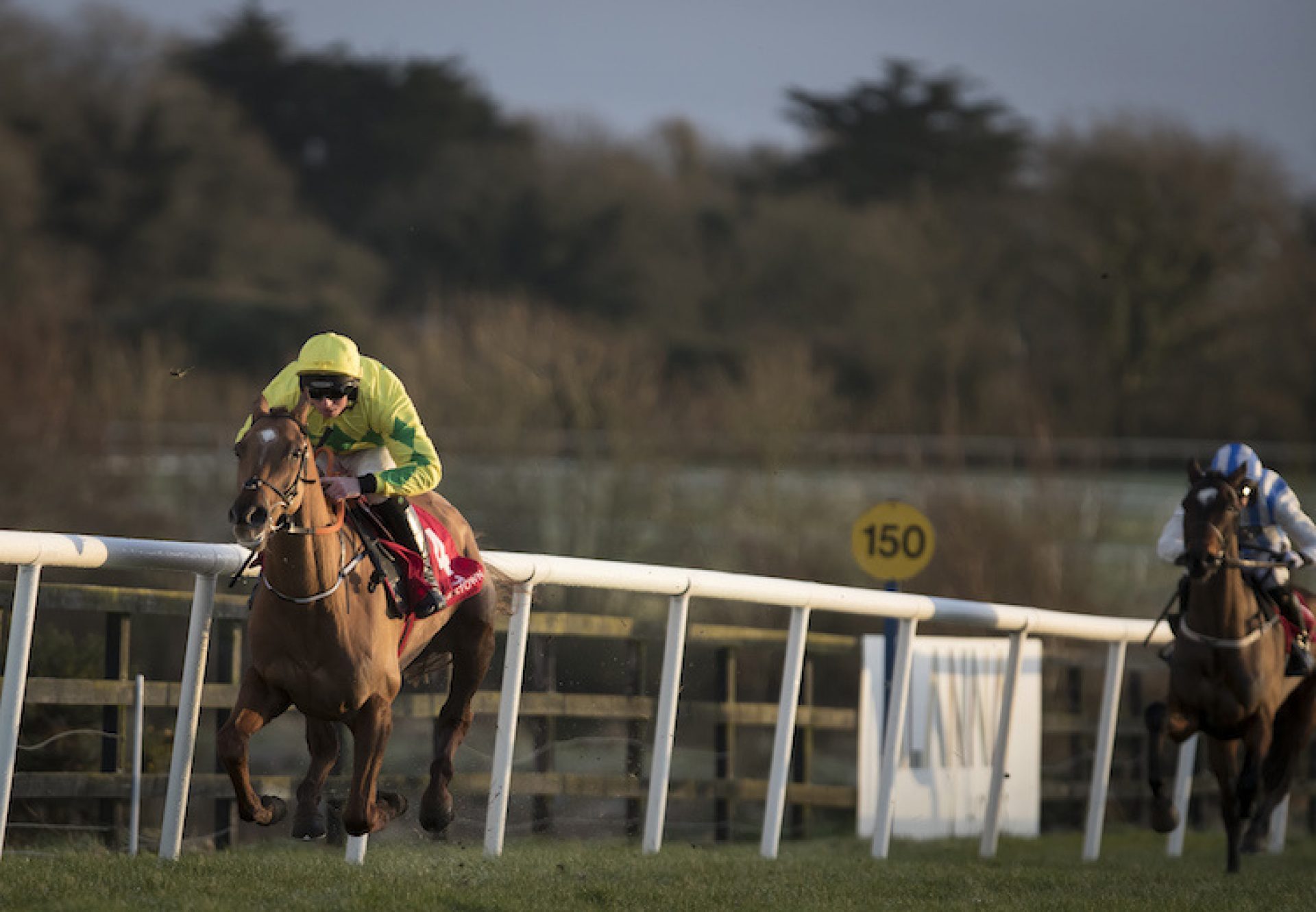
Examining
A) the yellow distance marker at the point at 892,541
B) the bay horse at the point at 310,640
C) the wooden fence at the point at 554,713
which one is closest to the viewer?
the bay horse at the point at 310,640

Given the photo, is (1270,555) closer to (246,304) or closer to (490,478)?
(490,478)

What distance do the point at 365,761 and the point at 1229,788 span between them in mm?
4582

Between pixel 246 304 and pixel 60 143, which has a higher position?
pixel 60 143

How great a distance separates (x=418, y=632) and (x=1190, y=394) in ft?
75.1

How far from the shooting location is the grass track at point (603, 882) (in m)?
5.13

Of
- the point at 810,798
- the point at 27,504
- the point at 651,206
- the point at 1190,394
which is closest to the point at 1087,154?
the point at 1190,394

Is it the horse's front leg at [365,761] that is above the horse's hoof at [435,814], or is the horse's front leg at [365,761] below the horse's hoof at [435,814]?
above

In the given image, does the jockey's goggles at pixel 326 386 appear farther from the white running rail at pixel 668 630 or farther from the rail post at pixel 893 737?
the rail post at pixel 893 737

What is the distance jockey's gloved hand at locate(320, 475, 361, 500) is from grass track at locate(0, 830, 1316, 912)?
1.04 m

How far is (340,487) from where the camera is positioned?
19.1 ft

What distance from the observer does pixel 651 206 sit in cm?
3950

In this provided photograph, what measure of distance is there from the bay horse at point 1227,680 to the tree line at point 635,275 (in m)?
9.99

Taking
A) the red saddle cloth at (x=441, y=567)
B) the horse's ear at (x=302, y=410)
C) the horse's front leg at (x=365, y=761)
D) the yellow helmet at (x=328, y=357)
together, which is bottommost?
the horse's front leg at (x=365, y=761)

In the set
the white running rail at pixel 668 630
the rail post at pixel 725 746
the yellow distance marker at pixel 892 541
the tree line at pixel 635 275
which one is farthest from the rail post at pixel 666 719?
the tree line at pixel 635 275
